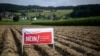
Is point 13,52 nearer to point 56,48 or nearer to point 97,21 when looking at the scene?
point 56,48

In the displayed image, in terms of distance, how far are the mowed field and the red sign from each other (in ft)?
0.63

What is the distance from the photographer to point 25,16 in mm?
12492

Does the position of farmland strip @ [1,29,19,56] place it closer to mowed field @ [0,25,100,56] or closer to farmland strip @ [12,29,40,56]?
mowed field @ [0,25,100,56]

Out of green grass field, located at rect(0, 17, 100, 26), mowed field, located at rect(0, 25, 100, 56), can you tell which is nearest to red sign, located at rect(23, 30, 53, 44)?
mowed field, located at rect(0, 25, 100, 56)

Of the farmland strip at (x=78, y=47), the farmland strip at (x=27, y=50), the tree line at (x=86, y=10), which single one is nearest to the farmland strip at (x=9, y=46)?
the farmland strip at (x=27, y=50)

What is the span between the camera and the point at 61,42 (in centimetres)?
1285

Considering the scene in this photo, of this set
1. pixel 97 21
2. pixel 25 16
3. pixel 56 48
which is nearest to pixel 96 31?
pixel 97 21

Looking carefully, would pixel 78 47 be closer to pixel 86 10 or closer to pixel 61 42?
pixel 61 42

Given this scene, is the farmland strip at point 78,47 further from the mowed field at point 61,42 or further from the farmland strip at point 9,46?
the farmland strip at point 9,46

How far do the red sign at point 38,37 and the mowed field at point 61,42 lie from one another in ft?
0.63

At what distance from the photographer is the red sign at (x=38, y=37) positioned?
40.2 ft

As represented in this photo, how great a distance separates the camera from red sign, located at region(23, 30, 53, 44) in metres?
12.3

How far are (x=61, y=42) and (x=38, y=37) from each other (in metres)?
0.85

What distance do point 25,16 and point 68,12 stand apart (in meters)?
1.15
